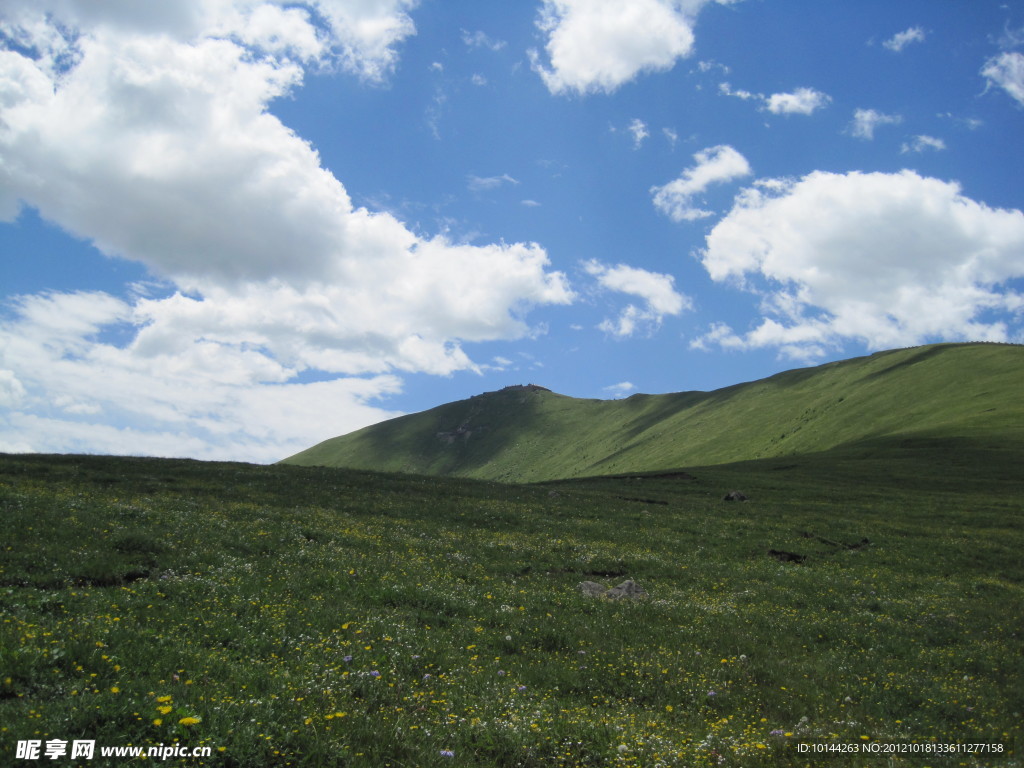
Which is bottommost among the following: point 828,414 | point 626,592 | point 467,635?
point 626,592

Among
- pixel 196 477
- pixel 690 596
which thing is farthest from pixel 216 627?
pixel 196 477

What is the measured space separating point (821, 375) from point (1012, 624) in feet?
445

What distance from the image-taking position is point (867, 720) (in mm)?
11141

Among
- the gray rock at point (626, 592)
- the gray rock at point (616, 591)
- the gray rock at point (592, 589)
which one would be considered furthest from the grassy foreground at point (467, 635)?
the gray rock at point (626, 592)

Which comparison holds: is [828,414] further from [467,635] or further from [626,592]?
[467,635]

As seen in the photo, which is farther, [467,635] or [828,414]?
[828,414]

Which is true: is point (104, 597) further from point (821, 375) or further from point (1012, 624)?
point (821, 375)

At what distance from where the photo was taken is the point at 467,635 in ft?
47.1

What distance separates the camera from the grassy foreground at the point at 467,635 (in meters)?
8.31

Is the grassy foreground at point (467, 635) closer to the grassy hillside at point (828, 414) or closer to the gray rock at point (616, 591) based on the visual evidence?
the gray rock at point (616, 591)

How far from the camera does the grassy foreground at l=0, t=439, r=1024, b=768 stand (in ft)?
27.3

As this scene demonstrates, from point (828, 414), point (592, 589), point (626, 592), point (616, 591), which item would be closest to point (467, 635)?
point (592, 589)

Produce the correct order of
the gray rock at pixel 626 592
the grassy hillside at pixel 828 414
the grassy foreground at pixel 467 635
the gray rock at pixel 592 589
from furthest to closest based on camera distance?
the grassy hillside at pixel 828 414, the gray rock at pixel 592 589, the gray rock at pixel 626 592, the grassy foreground at pixel 467 635

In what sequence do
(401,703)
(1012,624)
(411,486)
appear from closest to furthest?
1. (401,703)
2. (1012,624)
3. (411,486)
